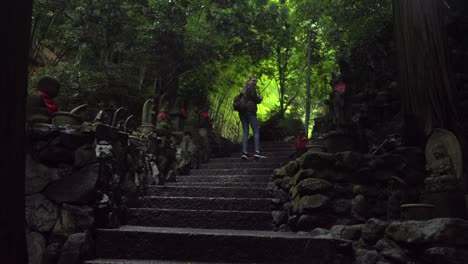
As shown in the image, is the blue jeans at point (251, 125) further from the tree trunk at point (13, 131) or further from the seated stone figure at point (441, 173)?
the tree trunk at point (13, 131)

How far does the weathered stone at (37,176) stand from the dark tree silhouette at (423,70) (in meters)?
5.06

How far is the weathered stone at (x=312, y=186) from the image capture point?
520cm

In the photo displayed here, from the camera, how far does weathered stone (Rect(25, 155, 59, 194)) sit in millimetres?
4266

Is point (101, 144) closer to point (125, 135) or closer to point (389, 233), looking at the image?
point (125, 135)

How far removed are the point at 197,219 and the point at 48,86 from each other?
2660mm

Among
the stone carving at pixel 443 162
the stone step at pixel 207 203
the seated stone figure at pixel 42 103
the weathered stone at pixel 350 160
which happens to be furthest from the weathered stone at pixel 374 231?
the seated stone figure at pixel 42 103

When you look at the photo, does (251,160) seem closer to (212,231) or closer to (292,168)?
(292,168)

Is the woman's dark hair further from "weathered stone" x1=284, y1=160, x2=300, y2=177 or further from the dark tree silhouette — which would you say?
the dark tree silhouette

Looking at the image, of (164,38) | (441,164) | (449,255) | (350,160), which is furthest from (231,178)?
(449,255)

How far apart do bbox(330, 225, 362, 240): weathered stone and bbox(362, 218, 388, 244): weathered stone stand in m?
0.18

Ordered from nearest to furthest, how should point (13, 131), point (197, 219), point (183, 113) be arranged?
point (13, 131)
point (197, 219)
point (183, 113)

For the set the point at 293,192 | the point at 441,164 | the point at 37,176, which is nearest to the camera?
the point at 37,176

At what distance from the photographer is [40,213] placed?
419 centimetres

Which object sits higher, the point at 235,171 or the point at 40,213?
the point at 235,171
